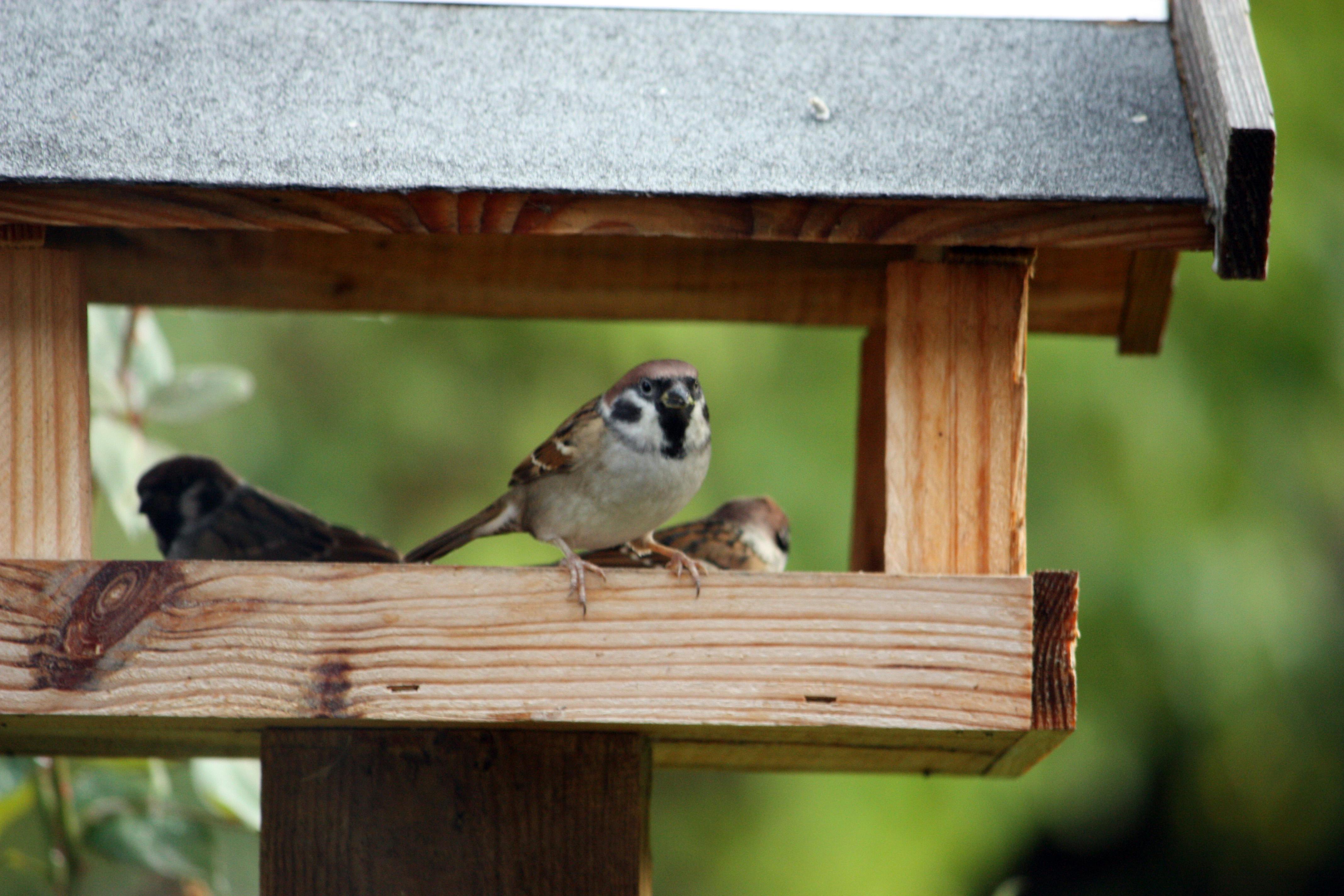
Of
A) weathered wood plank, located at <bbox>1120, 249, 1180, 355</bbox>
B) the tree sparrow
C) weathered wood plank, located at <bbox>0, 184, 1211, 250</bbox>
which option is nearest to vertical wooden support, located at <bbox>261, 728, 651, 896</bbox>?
the tree sparrow

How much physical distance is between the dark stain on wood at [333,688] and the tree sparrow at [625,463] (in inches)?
20.5

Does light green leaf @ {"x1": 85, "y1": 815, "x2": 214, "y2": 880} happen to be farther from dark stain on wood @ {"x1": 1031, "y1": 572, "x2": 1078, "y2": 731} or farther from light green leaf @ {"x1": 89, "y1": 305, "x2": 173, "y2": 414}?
dark stain on wood @ {"x1": 1031, "y1": 572, "x2": 1078, "y2": 731}

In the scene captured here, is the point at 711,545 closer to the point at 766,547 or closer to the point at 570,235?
the point at 766,547

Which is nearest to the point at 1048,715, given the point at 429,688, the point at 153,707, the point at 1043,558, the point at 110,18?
the point at 429,688

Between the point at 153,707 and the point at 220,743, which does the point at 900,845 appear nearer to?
the point at 220,743

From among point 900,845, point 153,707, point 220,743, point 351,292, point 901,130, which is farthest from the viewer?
point 900,845

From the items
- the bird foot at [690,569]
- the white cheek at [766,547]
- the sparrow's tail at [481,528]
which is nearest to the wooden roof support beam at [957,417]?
the bird foot at [690,569]

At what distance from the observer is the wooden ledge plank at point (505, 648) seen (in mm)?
1479

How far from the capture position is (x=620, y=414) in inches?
80.7

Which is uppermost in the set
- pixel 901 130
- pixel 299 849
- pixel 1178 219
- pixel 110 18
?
pixel 110 18

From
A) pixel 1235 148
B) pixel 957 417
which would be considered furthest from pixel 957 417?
pixel 1235 148

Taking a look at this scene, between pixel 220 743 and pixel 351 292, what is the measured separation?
2.49 feet

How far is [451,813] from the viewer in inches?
66.7

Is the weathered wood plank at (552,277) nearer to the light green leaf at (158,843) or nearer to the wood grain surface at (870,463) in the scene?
the wood grain surface at (870,463)
